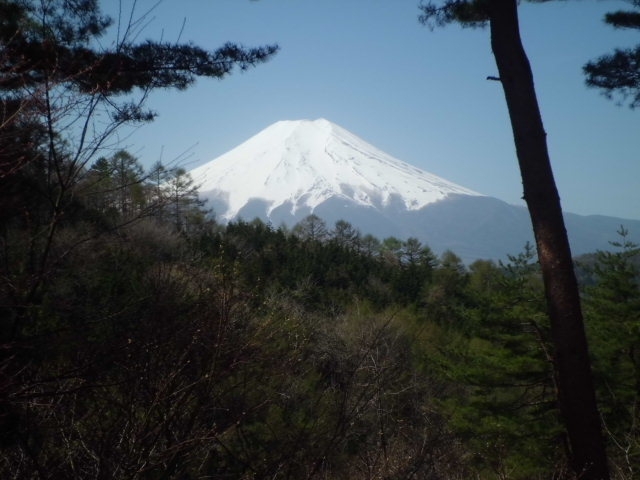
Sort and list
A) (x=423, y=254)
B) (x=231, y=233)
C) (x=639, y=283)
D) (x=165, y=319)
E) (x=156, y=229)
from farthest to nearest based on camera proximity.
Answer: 1. (x=423, y=254)
2. (x=231, y=233)
3. (x=156, y=229)
4. (x=639, y=283)
5. (x=165, y=319)

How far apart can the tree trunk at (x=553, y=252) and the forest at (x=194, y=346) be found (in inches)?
10.1

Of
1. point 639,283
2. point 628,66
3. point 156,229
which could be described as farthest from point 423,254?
point 628,66

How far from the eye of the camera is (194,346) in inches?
113

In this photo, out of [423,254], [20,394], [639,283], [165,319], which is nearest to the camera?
[20,394]

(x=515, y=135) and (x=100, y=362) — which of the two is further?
(x=515, y=135)

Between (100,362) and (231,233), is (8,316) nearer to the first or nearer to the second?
(100,362)

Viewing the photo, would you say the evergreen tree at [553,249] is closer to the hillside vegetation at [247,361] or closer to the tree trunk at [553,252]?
the tree trunk at [553,252]

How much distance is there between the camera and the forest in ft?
7.53

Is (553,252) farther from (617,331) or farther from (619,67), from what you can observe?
(617,331)

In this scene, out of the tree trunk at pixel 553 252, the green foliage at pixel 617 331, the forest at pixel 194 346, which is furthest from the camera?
the green foliage at pixel 617 331

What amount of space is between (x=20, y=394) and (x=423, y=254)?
42638mm

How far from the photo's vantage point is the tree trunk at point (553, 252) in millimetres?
3492

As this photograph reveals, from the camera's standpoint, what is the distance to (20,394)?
6.09 ft

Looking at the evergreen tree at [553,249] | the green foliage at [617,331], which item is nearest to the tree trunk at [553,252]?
the evergreen tree at [553,249]
